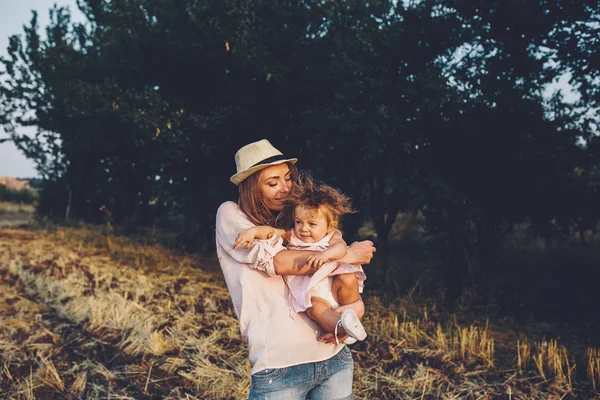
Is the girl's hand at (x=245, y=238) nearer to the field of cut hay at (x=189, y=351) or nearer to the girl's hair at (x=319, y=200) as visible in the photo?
the girl's hair at (x=319, y=200)

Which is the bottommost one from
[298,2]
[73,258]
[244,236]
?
[73,258]

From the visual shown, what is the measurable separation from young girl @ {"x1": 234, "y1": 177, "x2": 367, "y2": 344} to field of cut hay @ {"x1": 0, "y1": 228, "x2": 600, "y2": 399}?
243 centimetres

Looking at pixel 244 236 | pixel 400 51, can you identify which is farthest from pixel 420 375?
pixel 400 51

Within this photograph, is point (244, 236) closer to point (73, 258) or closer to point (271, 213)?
point (271, 213)

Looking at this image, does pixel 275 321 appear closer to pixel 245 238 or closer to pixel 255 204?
pixel 245 238

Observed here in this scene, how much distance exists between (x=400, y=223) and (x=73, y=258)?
892 centimetres

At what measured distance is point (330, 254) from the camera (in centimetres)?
226

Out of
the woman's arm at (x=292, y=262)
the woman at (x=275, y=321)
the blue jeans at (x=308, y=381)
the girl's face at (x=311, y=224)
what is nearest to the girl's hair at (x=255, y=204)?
the woman at (x=275, y=321)

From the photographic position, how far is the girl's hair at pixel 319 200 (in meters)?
2.41

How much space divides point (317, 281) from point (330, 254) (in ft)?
0.43

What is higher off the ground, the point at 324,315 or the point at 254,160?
the point at 254,160

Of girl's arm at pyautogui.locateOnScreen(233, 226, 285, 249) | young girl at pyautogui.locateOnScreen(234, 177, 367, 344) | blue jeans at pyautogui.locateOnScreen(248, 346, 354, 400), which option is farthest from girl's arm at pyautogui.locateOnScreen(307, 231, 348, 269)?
blue jeans at pyautogui.locateOnScreen(248, 346, 354, 400)

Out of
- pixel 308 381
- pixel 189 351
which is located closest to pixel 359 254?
pixel 308 381

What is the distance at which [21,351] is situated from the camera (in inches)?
211
